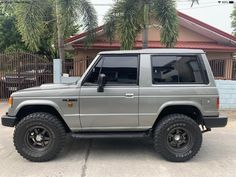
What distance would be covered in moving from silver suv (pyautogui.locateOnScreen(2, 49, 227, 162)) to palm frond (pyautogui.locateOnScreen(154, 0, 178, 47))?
5.54 meters

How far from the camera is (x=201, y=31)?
49.2 feet

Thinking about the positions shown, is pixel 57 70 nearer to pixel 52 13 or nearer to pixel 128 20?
pixel 52 13

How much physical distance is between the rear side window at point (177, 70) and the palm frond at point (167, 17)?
18.3ft

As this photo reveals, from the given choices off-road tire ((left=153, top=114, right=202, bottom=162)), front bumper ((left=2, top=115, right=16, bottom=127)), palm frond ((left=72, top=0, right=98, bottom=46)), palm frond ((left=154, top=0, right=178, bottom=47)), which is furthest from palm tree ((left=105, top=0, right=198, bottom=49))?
front bumper ((left=2, top=115, right=16, bottom=127))

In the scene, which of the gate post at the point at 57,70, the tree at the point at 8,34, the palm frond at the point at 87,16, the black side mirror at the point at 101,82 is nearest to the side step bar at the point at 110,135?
the black side mirror at the point at 101,82

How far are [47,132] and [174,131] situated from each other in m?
2.32

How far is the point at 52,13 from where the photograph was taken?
1192 cm

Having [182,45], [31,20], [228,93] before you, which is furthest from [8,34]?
[228,93]

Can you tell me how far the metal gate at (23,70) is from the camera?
1208 centimetres

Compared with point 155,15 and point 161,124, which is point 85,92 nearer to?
point 161,124

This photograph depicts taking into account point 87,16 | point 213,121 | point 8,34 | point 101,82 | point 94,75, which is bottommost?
point 213,121

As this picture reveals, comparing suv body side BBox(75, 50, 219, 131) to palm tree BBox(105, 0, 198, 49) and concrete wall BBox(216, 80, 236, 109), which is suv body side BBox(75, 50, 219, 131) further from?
concrete wall BBox(216, 80, 236, 109)

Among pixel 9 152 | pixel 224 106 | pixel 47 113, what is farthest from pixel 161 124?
pixel 224 106

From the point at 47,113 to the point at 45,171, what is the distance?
1.07 meters
